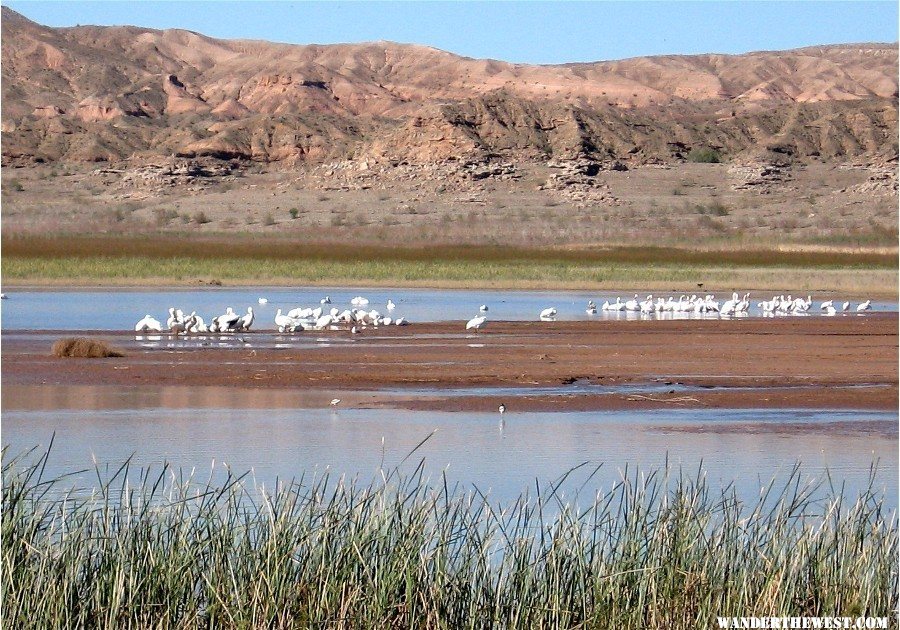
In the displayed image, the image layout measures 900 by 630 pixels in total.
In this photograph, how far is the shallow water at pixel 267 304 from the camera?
2803cm

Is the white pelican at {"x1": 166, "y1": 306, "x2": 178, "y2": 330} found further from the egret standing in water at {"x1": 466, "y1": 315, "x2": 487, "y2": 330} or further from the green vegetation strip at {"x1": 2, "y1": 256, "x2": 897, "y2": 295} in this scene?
the green vegetation strip at {"x1": 2, "y1": 256, "x2": 897, "y2": 295}

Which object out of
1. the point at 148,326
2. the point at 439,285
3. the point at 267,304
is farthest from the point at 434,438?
the point at 439,285

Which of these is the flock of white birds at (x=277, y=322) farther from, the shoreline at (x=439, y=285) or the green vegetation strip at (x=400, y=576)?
the green vegetation strip at (x=400, y=576)

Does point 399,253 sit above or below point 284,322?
above

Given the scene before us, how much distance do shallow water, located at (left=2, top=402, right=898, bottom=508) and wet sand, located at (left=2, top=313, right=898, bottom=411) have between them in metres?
1.09

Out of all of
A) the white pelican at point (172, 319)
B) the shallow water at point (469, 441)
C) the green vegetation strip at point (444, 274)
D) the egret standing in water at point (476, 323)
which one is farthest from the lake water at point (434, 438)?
the green vegetation strip at point (444, 274)

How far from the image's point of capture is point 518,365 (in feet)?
65.2

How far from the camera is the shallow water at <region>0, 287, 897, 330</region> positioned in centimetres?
2803

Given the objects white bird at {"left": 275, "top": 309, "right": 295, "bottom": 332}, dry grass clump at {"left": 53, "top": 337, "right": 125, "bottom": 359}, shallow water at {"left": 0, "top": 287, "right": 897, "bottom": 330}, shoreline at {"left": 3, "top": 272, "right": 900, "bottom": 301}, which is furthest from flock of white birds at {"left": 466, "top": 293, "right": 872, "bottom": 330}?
dry grass clump at {"left": 53, "top": 337, "right": 125, "bottom": 359}

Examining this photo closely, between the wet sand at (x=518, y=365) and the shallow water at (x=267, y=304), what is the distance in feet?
9.74

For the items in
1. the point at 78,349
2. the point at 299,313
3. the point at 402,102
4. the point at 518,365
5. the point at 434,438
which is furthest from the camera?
the point at 402,102

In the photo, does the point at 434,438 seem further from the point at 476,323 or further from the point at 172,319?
the point at 476,323

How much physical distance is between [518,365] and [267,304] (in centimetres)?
1450

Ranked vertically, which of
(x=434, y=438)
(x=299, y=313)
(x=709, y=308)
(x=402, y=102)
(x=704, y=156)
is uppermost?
(x=402, y=102)
